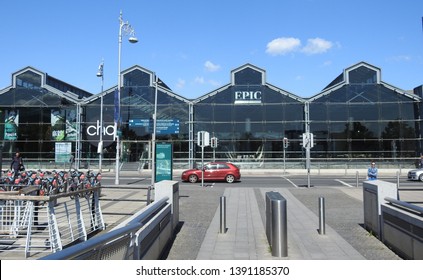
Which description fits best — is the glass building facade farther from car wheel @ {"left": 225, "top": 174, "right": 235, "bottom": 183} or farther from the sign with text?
car wheel @ {"left": 225, "top": 174, "right": 235, "bottom": 183}

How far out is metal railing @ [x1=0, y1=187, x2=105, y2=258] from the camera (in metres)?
6.48

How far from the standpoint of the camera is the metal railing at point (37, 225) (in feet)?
21.3

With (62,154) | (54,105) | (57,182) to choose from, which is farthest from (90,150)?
(57,182)

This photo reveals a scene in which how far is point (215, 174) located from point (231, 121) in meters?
14.8

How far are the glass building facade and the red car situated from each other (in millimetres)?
12374

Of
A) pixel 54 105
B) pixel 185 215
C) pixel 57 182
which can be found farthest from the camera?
pixel 54 105

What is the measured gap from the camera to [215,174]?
25.1 metres

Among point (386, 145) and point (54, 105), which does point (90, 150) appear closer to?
point (54, 105)

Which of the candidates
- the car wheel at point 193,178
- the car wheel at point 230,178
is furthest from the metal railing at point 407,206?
the car wheel at point 193,178

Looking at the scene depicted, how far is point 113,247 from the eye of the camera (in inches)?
148

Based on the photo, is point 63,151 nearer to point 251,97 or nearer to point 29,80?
point 29,80

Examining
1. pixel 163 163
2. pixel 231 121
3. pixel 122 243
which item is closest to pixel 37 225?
pixel 122 243

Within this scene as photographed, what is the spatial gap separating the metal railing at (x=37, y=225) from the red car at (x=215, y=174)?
14.5 m

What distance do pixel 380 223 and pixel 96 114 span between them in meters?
36.4
